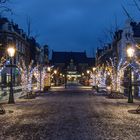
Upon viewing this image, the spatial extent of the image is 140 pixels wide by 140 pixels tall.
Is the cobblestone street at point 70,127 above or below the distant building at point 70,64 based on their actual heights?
below

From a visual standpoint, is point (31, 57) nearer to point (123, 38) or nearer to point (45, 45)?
point (123, 38)

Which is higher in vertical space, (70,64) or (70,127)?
(70,64)

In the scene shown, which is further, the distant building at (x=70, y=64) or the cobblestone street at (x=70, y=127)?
the distant building at (x=70, y=64)

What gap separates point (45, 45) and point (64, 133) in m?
155

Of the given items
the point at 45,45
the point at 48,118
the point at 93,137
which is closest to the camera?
the point at 93,137

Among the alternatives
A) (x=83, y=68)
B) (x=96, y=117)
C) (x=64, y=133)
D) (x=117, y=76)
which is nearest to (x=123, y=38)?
(x=117, y=76)

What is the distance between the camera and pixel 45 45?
557 feet

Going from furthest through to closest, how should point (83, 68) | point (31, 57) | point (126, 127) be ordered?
point (83, 68) < point (31, 57) < point (126, 127)

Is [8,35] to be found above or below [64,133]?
above

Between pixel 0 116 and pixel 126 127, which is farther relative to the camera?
pixel 0 116

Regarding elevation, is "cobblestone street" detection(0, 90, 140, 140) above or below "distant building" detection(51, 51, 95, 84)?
below

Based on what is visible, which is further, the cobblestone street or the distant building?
the distant building

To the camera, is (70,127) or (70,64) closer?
(70,127)

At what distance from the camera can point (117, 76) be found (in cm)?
4797
